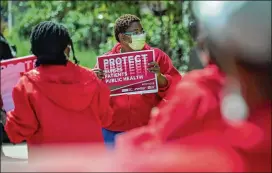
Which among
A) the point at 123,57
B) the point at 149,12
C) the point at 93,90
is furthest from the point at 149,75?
the point at 149,12

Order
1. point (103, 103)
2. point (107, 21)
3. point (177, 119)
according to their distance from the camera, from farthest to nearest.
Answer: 1. point (107, 21)
2. point (103, 103)
3. point (177, 119)

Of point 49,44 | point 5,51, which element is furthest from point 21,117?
point 5,51

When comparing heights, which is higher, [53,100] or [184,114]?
[184,114]

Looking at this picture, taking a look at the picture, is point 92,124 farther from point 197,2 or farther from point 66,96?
point 197,2

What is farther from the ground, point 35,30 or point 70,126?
point 35,30

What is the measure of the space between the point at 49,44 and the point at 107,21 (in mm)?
7580

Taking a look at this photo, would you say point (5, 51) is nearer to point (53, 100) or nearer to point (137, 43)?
point (137, 43)

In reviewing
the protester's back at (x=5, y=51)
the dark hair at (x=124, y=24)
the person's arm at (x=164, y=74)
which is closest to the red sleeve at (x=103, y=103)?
the person's arm at (x=164, y=74)

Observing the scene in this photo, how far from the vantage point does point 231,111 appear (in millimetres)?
2311

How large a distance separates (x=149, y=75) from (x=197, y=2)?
92.7 inches

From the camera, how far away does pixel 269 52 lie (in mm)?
2309

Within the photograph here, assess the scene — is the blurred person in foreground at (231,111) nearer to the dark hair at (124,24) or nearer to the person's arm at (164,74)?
the person's arm at (164,74)

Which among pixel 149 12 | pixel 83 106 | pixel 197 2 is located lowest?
pixel 149 12

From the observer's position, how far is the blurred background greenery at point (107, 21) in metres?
10.6
